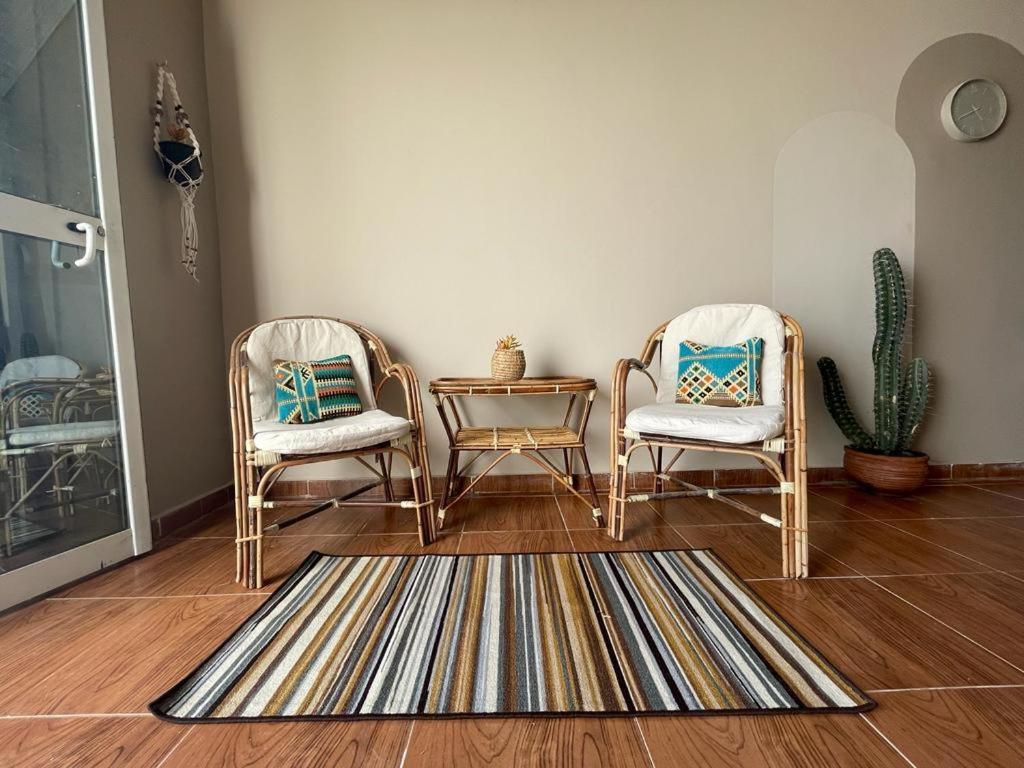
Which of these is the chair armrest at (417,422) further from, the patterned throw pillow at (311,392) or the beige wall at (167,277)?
the beige wall at (167,277)

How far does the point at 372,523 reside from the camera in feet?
6.84

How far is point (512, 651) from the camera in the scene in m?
1.13

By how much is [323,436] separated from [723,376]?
157cm

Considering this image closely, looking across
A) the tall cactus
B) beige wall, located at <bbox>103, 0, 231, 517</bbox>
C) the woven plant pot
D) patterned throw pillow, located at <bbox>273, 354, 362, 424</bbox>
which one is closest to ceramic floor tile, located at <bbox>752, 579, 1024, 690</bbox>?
the tall cactus

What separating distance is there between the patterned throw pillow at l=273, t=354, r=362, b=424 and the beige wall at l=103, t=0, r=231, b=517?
22.5 inches

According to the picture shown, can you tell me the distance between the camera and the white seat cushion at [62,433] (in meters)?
1.44

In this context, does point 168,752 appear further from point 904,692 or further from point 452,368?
point 452,368

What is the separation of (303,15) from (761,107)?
2.39 meters

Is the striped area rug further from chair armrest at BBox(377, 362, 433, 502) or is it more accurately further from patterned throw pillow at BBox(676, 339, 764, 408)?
patterned throw pillow at BBox(676, 339, 764, 408)

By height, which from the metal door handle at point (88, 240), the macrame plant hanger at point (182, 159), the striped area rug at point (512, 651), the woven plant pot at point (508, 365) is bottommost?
the striped area rug at point (512, 651)

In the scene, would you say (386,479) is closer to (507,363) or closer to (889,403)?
(507,363)

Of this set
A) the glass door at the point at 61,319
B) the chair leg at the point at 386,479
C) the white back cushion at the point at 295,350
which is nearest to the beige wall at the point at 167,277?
the glass door at the point at 61,319

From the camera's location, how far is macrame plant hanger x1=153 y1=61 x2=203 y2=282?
1965 mm

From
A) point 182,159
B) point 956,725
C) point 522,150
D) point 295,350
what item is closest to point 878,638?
point 956,725
